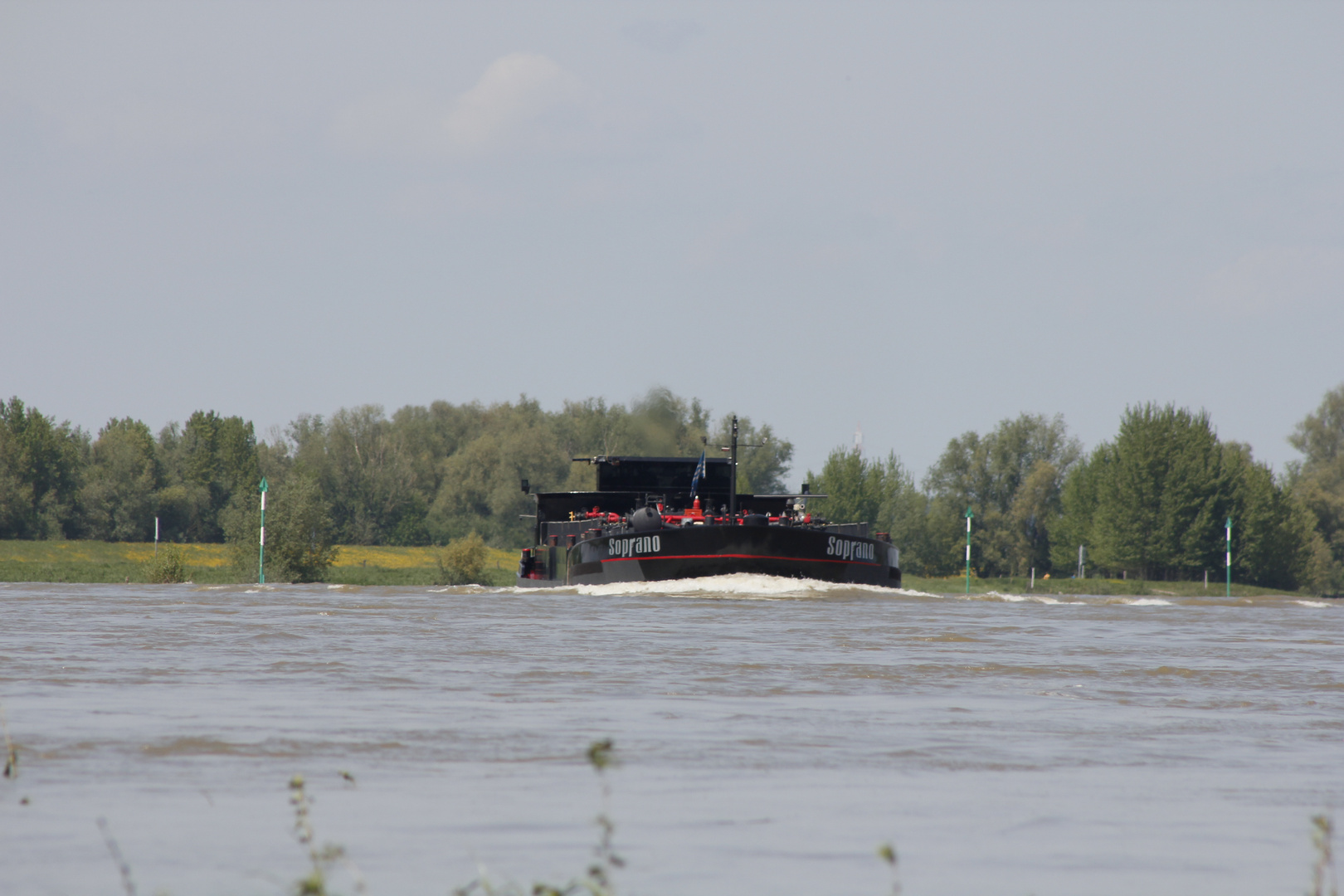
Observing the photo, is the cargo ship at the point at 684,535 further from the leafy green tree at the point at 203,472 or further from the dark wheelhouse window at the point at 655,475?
the leafy green tree at the point at 203,472

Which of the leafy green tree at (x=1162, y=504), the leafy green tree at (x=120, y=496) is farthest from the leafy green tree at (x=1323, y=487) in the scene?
the leafy green tree at (x=120, y=496)

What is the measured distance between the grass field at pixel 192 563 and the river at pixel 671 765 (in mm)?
36939

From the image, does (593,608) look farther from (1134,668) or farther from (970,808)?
(970,808)

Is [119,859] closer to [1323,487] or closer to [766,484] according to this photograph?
[766,484]

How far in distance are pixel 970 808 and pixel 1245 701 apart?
5568 mm

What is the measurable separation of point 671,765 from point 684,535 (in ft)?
88.9

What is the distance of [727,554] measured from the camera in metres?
33.8

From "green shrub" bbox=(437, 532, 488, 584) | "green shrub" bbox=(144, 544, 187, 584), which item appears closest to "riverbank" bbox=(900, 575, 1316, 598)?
"green shrub" bbox=(437, 532, 488, 584)

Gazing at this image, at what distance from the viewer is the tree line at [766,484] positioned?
3063 inches

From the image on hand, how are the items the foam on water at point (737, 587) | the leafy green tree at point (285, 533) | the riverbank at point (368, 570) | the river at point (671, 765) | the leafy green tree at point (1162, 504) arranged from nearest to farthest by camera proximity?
the river at point (671, 765) → the foam on water at point (737, 587) → the leafy green tree at point (285, 533) → the riverbank at point (368, 570) → the leafy green tree at point (1162, 504)

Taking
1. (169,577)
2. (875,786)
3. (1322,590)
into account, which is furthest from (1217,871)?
(1322,590)

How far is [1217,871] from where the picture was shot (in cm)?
507

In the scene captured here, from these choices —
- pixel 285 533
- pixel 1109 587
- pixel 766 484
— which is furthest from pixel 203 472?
pixel 1109 587

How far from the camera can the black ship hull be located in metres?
33.8
